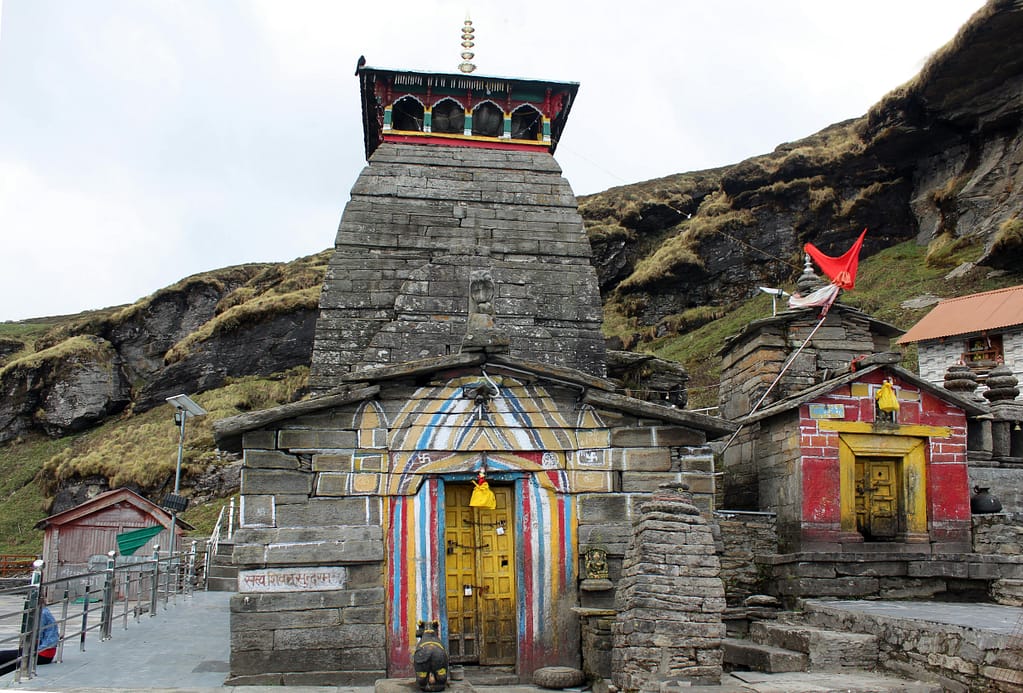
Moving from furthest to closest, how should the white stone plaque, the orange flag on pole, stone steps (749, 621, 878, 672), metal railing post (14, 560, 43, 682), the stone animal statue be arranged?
1. the orange flag on pole
2. the white stone plaque
3. stone steps (749, 621, 878, 672)
4. metal railing post (14, 560, 43, 682)
5. the stone animal statue

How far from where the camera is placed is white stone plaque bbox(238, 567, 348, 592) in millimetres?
9719

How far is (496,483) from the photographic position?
10680 millimetres

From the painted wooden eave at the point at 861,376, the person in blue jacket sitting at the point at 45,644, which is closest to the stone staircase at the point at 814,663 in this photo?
the painted wooden eave at the point at 861,376

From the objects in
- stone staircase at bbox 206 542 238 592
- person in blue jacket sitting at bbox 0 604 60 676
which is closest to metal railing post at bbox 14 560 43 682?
person in blue jacket sitting at bbox 0 604 60 676

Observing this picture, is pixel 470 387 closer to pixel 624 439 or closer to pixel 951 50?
pixel 624 439

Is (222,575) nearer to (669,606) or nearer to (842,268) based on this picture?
(669,606)

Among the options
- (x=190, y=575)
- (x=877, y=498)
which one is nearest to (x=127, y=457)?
(x=190, y=575)

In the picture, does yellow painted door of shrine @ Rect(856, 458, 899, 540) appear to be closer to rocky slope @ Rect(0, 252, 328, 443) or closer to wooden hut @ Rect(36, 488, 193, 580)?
wooden hut @ Rect(36, 488, 193, 580)

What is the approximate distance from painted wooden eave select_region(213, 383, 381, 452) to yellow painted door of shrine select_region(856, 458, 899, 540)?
732 cm

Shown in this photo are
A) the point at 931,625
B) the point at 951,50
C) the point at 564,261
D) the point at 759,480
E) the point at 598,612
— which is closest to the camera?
the point at 931,625

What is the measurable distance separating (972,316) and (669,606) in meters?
23.0

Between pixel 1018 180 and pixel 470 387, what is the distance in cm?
3477

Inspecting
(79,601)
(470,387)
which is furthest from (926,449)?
(79,601)

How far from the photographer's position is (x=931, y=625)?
28.0 feet
